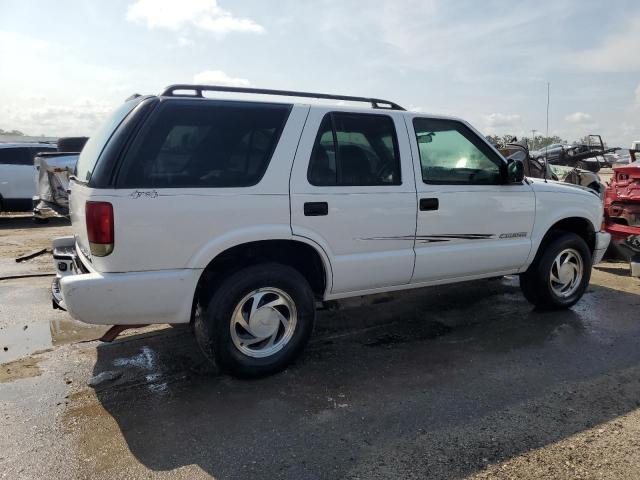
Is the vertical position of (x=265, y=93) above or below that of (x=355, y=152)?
above

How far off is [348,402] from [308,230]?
1195 mm

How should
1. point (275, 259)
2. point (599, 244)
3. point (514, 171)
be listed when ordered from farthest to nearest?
1. point (599, 244)
2. point (514, 171)
3. point (275, 259)

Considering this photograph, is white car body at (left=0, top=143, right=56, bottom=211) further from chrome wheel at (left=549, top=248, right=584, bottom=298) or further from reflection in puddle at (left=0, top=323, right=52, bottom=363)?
chrome wheel at (left=549, top=248, right=584, bottom=298)

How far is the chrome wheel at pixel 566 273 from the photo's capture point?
518 centimetres

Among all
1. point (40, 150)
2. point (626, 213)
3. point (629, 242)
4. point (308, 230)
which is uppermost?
point (40, 150)

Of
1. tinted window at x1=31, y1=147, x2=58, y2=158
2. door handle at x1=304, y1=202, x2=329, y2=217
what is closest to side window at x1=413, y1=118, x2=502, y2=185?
door handle at x1=304, y1=202, x2=329, y2=217

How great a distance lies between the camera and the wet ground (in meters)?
2.73

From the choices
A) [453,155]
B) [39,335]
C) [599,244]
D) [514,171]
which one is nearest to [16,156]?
[39,335]

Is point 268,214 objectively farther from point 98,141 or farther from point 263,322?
point 98,141

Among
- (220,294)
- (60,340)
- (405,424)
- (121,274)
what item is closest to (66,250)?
(60,340)

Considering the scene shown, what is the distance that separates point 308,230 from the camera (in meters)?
3.66

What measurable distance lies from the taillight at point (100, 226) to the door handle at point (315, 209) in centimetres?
128

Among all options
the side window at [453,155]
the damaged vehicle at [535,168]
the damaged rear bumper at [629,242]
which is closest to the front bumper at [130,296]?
the side window at [453,155]

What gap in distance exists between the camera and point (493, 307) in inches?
215
